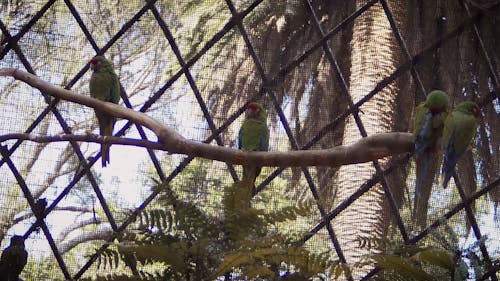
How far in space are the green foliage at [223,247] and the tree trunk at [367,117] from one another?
10.3 feet

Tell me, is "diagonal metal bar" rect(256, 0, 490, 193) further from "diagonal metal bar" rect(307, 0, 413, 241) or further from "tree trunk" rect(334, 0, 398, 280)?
"tree trunk" rect(334, 0, 398, 280)

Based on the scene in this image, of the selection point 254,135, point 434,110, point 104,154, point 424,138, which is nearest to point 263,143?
point 254,135

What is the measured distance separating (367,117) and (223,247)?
4138 mm

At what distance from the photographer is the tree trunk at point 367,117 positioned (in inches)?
358

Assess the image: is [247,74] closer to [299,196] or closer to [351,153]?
[299,196]

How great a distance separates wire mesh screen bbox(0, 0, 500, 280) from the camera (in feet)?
29.8

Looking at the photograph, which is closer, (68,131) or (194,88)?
(194,88)

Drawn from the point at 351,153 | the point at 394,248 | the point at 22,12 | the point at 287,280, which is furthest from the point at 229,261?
the point at 22,12

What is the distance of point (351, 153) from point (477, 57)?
187 inches

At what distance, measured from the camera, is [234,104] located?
9469mm

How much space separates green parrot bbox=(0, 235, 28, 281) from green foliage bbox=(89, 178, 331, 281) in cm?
170

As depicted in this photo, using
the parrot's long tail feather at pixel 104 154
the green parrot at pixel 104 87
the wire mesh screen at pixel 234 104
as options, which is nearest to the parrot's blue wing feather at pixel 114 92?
the green parrot at pixel 104 87

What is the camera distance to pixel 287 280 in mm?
5543

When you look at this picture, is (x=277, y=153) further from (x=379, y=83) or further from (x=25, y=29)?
(x=25, y=29)
